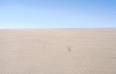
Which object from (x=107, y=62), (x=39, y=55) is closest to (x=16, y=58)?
(x=39, y=55)

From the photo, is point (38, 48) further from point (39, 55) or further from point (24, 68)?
point (24, 68)

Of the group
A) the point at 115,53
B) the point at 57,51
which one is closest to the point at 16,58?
the point at 57,51

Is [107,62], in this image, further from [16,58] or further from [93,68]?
[16,58]

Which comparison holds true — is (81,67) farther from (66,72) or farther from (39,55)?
(39,55)

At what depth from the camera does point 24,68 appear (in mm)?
8953

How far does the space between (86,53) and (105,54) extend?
980mm

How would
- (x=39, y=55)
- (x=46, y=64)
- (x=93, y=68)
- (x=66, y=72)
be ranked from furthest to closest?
(x=39, y=55) → (x=46, y=64) → (x=93, y=68) → (x=66, y=72)

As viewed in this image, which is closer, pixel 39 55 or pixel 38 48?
pixel 39 55

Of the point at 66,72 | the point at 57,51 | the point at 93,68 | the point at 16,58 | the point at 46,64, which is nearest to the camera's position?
the point at 66,72

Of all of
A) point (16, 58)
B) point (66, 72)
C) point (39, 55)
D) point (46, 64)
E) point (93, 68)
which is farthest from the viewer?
point (39, 55)

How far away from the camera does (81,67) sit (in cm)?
934

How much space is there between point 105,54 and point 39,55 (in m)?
3.16

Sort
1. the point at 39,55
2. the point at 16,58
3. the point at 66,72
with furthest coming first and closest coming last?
Answer: the point at 39,55 < the point at 16,58 < the point at 66,72

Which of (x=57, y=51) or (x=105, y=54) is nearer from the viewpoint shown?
(x=105, y=54)
